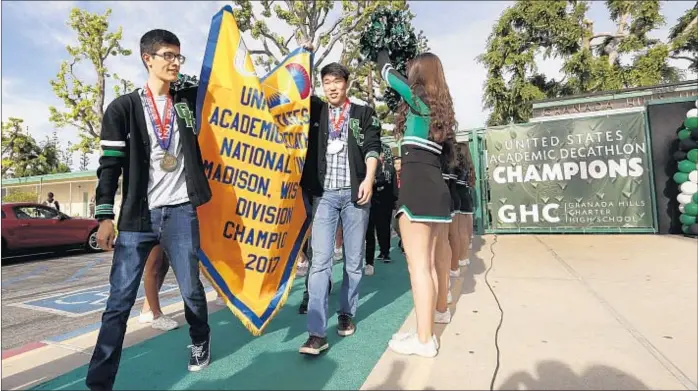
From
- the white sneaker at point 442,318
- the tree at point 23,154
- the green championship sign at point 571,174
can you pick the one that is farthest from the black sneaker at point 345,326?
the tree at point 23,154

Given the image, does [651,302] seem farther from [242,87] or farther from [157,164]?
A: [157,164]

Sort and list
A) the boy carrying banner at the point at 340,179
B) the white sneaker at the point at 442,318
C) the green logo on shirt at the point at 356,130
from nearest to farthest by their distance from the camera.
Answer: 1. the boy carrying banner at the point at 340,179
2. the green logo on shirt at the point at 356,130
3. the white sneaker at the point at 442,318

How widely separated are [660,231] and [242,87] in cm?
809

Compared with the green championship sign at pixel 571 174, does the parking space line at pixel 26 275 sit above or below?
below

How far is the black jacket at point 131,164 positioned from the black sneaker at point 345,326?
1341 millimetres

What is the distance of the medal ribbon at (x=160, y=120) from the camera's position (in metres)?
2.19

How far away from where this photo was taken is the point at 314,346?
7.77ft

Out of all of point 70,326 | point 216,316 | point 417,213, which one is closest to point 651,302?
point 417,213

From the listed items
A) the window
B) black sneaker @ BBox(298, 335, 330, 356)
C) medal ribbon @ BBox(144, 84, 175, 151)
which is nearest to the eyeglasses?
medal ribbon @ BBox(144, 84, 175, 151)

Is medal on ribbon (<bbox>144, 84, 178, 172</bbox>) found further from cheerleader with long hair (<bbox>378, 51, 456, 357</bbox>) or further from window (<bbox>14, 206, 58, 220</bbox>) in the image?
window (<bbox>14, 206, 58, 220</bbox>)

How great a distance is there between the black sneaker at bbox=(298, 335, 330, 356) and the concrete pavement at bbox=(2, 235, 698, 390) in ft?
1.29

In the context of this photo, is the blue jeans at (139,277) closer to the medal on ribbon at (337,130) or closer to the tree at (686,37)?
the medal on ribbon at (337,130)

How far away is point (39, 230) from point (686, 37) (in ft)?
92.8

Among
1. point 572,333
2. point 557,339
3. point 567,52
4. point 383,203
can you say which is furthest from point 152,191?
point 567,52
